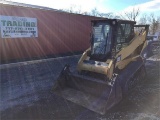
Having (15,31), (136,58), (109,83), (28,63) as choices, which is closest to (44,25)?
(15,31)

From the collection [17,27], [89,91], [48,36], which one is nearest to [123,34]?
[89,91]

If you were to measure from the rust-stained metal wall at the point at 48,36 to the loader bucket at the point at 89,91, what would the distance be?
6.35 metres

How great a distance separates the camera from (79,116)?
15.4ft

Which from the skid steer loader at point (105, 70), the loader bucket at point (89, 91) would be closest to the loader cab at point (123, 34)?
the skid steer loader at point (105, 70)

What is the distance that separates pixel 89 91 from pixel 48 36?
28.1ft

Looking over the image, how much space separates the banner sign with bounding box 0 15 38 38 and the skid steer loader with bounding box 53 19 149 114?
6.48 meters

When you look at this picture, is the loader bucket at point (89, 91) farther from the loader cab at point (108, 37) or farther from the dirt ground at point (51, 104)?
the loader cab at point (108, 37)

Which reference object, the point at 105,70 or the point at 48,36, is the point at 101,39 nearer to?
the point at 105,70

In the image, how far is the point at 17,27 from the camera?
1151 centimetres

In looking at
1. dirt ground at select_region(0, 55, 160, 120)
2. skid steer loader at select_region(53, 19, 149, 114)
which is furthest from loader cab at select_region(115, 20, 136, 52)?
dirt ground at select_region(0, 55, 160, 120)

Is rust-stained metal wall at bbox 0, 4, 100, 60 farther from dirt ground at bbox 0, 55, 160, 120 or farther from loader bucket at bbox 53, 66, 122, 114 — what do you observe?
loader bucket at bbox 53, 66, 122, 114

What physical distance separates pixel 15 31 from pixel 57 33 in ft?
11.3

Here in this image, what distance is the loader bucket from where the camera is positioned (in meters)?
4.89

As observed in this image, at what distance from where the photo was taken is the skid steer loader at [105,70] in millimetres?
5215
